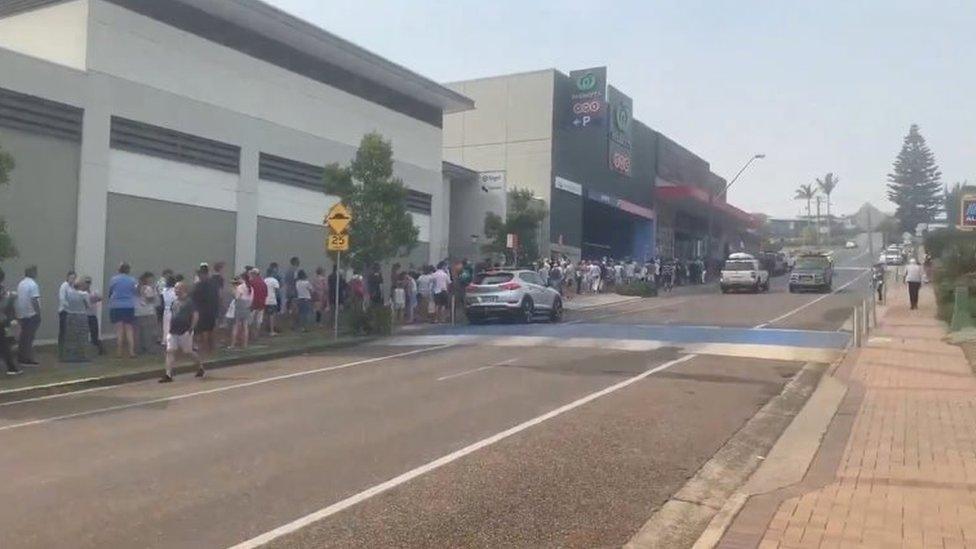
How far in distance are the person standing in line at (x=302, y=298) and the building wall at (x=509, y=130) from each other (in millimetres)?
20175

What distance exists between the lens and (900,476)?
7953mm

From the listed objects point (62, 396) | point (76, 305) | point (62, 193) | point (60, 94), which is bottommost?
point (62, 396)

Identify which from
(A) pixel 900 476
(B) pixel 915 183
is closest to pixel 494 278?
(A) pixel 900 476

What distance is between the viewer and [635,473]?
27.2ft

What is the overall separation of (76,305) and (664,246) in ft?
164

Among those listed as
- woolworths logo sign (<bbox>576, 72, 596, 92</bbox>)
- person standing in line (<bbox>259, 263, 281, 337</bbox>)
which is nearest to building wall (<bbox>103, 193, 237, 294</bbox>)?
person standing in line (<bbox>259, 263, 281, 337</bbox>)

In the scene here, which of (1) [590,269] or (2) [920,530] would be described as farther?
(1) [590,269]

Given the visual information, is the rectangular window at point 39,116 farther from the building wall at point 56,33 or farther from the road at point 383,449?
the road at point 383,449

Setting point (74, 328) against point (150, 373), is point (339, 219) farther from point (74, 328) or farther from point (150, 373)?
point (150, 373)

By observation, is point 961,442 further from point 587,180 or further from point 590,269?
point 587,180

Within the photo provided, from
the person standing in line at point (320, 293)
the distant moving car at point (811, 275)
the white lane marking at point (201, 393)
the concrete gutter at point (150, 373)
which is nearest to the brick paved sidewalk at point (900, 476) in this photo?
the white lane marking at point (201, 393)

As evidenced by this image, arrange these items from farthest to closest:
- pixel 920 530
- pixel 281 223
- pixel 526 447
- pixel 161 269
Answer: pixel 281 223 < pixel 161 269 < pixel 526 447 < pixel 920 530

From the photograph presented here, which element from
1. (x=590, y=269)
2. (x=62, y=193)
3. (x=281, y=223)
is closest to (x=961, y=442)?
(x=62, y=193)

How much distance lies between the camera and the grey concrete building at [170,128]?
1894cm
